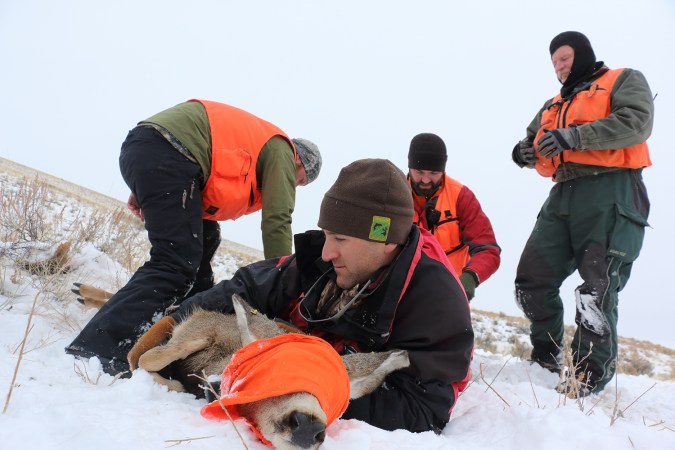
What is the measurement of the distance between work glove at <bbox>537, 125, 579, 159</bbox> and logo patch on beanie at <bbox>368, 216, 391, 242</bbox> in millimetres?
1965

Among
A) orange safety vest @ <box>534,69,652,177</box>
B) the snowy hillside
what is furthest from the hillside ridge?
orange safety vest @ <box>534,69,652,177</box>

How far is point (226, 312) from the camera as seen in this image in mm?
3033

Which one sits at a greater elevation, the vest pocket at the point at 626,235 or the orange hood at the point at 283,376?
the vest pocket at the point at 626,235

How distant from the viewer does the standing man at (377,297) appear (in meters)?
2.38

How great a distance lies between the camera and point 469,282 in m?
4.32

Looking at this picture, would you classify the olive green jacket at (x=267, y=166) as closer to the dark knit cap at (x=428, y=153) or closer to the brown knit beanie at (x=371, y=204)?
the brown knit beanie at (x=371, y=204)

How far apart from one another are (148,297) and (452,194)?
124 inches

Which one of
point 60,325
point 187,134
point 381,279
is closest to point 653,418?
point 381,279

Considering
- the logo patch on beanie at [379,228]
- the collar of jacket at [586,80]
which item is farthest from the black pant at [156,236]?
the collar of jacket at [586,80]

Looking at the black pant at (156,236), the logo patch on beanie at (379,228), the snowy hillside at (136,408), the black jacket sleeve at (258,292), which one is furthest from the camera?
the black jacket sleeve at (258,292)

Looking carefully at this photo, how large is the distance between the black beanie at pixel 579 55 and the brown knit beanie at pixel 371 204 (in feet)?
8.49

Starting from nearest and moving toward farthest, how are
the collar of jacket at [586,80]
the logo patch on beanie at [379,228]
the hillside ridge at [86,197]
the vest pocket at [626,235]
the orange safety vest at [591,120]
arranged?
the logo patch on beanie at [379,228]
the vest pocket at [626,235]
the orange safety vest at [591,120]
the collar of jacket at [586,80]
the hillside ridge at [86,197]

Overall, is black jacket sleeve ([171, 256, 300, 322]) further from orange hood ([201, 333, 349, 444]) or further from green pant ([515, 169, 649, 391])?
green pant ([515, 169, 649, 391])

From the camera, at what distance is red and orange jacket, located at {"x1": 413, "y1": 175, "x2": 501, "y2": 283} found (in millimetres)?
4770
